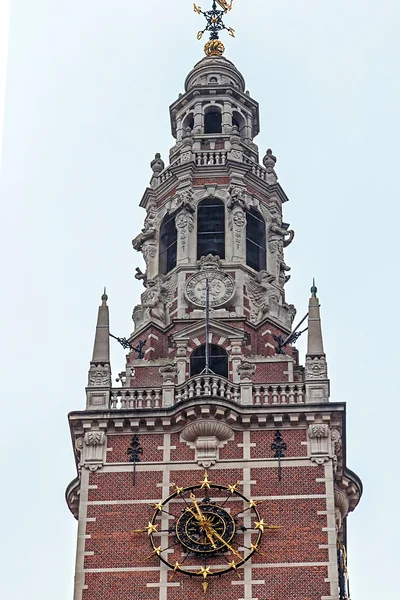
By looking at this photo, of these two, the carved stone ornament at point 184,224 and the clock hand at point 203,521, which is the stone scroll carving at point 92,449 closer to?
the clock hand at point 203,521

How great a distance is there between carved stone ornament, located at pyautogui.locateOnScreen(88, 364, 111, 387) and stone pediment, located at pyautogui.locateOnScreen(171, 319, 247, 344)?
284cm

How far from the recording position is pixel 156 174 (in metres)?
59.3

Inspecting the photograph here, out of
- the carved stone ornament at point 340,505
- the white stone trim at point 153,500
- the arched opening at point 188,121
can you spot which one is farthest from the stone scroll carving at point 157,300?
the arched opening at point 188,121

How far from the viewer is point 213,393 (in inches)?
1934

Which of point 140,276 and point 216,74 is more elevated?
point 216,74

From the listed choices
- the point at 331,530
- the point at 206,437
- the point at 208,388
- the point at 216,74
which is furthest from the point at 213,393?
the point at 216,74

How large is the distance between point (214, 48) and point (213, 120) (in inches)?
171

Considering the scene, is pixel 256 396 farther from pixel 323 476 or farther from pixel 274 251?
pixel 274 251

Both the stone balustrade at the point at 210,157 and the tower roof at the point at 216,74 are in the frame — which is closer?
the stone balustrade at the point at 210,157

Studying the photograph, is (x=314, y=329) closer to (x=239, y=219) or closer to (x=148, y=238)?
(x=239, y=219)

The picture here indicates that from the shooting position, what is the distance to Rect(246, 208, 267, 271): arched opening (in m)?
→ 55.9

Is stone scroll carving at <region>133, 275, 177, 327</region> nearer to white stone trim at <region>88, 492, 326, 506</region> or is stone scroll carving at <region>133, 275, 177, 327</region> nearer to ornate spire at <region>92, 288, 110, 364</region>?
ornate spire at <region>92, 288, 110, 364</region>

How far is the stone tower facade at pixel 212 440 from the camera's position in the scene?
151 feet

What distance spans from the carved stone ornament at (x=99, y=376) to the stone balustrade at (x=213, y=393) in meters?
0.48
